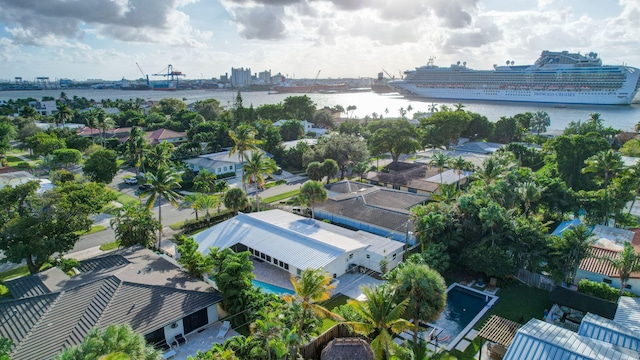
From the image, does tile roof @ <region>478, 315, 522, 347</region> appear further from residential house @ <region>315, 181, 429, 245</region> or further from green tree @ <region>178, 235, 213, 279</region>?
green tree @ <region>178, 235, 213, 279</region>

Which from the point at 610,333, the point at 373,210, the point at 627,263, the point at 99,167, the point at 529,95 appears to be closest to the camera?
the point at 610,333

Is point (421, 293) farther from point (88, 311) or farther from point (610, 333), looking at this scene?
point (88, 311)

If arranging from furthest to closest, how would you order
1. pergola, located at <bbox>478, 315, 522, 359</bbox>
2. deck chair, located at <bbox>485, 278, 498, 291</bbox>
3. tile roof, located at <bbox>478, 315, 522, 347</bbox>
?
deck chair, located at <bbox>485, 278, 498, 291</bbox>
tile roof, located at <bbox>478, 315, 522, 347</bbox>
pergola, located at <bbox>478, 315, 522, 359</bbox>

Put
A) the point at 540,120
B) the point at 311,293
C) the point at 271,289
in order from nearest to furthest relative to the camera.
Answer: the point at 311,293
the point at 271,289
the point at 540,120

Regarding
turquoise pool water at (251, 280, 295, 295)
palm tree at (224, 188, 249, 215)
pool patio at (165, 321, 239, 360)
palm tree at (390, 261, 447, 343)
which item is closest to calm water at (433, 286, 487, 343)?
palm tree at (390, 261, 447, 343)

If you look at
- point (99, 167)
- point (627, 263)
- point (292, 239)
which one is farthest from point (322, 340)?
point (99, 167)

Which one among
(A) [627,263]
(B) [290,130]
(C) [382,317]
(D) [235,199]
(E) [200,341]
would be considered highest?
(B) [290,130]

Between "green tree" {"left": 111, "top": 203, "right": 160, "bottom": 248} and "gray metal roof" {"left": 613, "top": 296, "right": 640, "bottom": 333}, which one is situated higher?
"green tree" {"left": 111, "top": 203, "right": 160, "bottom": 248}
